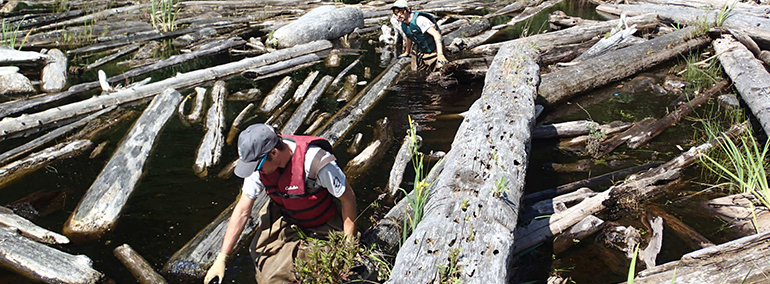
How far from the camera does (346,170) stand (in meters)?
7.46

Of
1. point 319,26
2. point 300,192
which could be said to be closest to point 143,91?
point 319,26

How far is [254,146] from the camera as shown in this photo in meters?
3.93

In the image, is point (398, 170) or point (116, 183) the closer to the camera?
point (116, 183)

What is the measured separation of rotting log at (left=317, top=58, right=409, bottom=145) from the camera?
8578 mm

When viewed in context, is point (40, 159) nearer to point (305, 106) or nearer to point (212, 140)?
point (212, 140)

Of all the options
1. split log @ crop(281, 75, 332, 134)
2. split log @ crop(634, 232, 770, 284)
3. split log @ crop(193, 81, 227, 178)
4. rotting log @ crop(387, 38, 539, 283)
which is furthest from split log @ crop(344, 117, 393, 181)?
split log @ crop(634, 232, 770, 284)

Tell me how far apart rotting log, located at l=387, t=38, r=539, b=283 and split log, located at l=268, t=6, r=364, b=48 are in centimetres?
788

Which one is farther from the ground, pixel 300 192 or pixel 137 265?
pixel 300 192

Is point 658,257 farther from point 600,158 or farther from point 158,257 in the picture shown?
point 158,257

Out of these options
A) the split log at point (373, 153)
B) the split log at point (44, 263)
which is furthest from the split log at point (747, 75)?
the split log at point (44, 263)

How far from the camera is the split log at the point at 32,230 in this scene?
226 inches

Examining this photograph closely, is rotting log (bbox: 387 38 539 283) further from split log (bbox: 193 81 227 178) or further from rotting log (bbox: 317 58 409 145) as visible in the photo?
split log (bbox: 193 81 227 178)

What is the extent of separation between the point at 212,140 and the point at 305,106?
191cm

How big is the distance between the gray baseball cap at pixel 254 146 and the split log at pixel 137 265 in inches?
76.4
